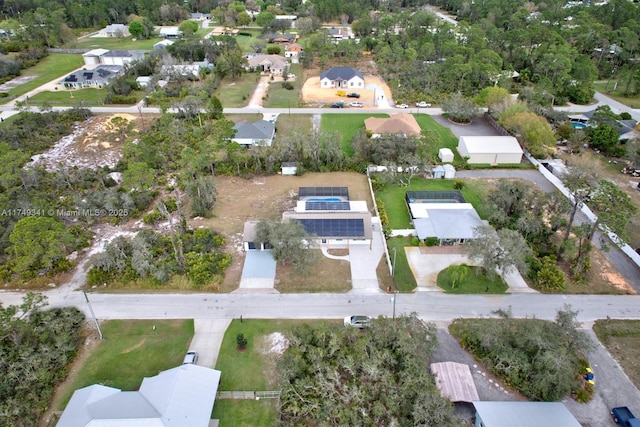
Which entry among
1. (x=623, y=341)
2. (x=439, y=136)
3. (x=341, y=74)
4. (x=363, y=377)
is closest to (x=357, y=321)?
(x=363, y=377)

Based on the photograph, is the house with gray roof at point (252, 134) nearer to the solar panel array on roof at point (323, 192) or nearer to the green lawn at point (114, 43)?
the solar panel array on roof at point (323, 192)

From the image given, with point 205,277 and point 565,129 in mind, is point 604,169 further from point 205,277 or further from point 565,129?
point 205,277

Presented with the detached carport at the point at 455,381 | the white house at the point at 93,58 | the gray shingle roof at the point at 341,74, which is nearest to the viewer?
the detached carport at the point at 455,381

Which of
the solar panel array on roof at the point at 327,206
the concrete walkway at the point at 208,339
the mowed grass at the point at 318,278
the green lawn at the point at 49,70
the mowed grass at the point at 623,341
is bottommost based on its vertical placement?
the mowed grass at the point at 623,341

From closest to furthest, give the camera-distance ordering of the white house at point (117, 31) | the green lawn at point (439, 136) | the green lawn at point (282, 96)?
1. the green lawn at point (439, 136)
2. the green lawn at point (282, 96)
3. the white house at point (117, 31)

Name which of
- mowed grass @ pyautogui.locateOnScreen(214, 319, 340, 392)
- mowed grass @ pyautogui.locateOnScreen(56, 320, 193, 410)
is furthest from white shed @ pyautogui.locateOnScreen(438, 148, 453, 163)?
mowed grass @ pyautogui.locateOnScreen(56, 320, 193, 410)

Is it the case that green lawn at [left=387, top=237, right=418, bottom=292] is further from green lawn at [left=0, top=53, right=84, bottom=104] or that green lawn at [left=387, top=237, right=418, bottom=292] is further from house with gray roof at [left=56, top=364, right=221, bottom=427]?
green lawn at [left=0, top=53, right=84, bottom=104]

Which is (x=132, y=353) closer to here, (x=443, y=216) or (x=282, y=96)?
(x=443, y=216)

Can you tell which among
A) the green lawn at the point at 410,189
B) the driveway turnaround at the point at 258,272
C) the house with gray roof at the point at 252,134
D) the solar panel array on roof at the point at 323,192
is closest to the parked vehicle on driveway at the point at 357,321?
the driveway turnaround at the point at 258,272
